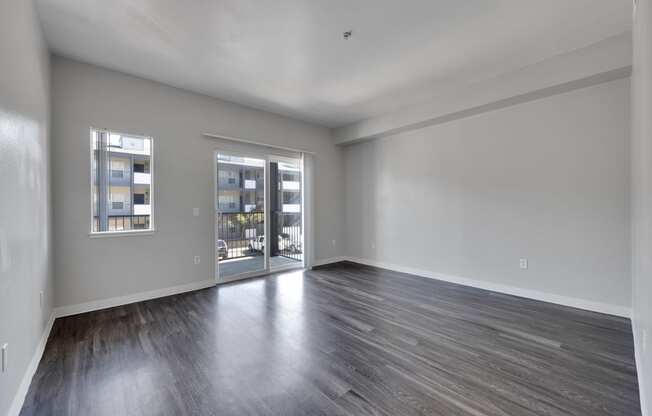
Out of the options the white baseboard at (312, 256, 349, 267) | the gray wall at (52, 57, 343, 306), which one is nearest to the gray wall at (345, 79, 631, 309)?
the white baseboard at (312, 256, 349, 267)

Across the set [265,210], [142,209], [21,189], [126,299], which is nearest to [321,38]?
[21,189]

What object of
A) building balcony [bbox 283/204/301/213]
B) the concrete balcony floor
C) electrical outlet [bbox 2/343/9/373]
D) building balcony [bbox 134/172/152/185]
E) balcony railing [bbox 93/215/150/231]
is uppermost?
building balcony [bbox 134/172/152/185]

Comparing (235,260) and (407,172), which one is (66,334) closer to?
(235,260)

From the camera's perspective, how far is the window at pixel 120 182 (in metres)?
3.26

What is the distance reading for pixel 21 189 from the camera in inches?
70.6

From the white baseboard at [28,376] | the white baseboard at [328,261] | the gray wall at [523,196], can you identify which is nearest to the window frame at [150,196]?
the white baseboard at [28,376]

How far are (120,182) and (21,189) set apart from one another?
1724 millimetres

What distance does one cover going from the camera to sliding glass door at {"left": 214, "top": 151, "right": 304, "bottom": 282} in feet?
14.4

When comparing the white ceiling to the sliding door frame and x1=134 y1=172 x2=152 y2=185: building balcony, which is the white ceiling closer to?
the sliding door frame

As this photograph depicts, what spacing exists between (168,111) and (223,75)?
Result: 38.8 inches

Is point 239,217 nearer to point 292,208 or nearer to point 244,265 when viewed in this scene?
point 244,265

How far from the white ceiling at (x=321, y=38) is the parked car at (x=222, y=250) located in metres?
2.32

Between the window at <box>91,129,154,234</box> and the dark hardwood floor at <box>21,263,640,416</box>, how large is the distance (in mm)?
1060

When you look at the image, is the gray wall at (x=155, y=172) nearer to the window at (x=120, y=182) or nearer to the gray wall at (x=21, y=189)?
the window at (x=120, y=182)
